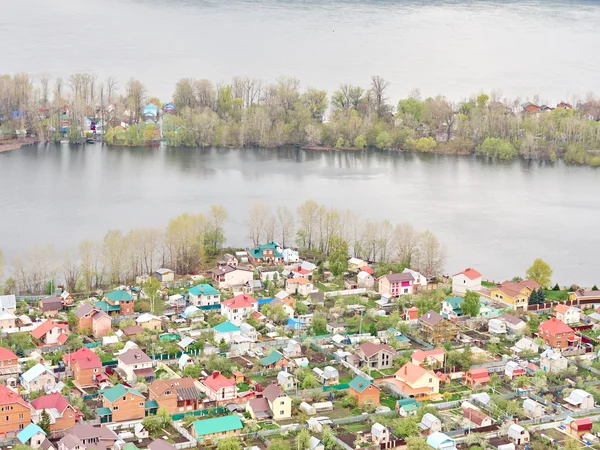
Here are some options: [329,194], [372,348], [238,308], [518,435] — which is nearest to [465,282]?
[372,348]

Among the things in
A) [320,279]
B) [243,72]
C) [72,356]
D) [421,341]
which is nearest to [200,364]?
[72,356]

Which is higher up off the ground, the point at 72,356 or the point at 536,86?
the point at 536,86

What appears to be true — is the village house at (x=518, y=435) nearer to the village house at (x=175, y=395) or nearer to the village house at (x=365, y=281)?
the village house at (x=175, y=395)

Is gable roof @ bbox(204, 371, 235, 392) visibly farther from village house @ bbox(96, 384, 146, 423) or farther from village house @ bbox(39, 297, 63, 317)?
village house @ bbox(39, 297, 63, 317)

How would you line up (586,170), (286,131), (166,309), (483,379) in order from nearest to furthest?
(483,379) → (166,309) → (586,170) → (286,131)

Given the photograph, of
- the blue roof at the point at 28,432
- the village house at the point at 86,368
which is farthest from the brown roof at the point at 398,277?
the blue roof at the point at 28,432

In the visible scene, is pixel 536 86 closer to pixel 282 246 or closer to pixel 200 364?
pixel 282 246

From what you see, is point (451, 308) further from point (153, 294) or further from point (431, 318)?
point (153, 294)
